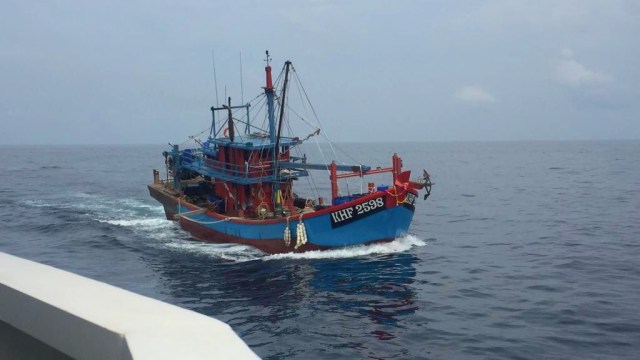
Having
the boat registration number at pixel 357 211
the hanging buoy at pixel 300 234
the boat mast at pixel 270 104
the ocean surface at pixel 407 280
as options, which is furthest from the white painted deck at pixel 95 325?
the boat mast at pixel 270 104

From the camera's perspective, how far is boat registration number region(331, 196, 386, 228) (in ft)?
73.7

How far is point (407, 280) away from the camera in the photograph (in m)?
19.9

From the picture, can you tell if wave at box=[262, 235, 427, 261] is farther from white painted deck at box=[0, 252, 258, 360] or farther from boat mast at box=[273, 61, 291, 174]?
white painted deck at box=[0, 252, 258, 360]

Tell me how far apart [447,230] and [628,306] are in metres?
16.0

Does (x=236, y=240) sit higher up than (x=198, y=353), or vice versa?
(x=198, y=353)

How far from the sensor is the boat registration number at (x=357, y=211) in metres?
22.5

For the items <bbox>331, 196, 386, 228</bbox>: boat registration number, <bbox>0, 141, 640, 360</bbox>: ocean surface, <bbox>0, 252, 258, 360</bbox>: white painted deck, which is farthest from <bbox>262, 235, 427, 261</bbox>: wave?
<bbox>0, 252, 258, 360</bbox>: white painted deck

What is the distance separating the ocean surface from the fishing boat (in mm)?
922

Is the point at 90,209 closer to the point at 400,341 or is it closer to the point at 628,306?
the point at 400,341

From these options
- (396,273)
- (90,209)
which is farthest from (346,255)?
(90,209)

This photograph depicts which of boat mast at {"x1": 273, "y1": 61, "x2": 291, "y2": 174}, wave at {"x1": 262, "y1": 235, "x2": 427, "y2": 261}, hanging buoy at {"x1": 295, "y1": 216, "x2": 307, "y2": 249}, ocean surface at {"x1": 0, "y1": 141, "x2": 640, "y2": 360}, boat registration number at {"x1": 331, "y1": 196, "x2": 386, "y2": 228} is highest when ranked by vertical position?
boat mast at {"x1": 273, "y1": 61, "x2": 291, "y2": 174}

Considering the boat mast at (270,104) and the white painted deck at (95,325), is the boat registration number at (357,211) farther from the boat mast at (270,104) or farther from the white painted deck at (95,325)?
the white painted deck at (95,325)

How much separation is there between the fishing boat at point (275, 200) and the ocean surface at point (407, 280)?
3.03 feet

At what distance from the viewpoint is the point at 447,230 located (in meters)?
32.2
